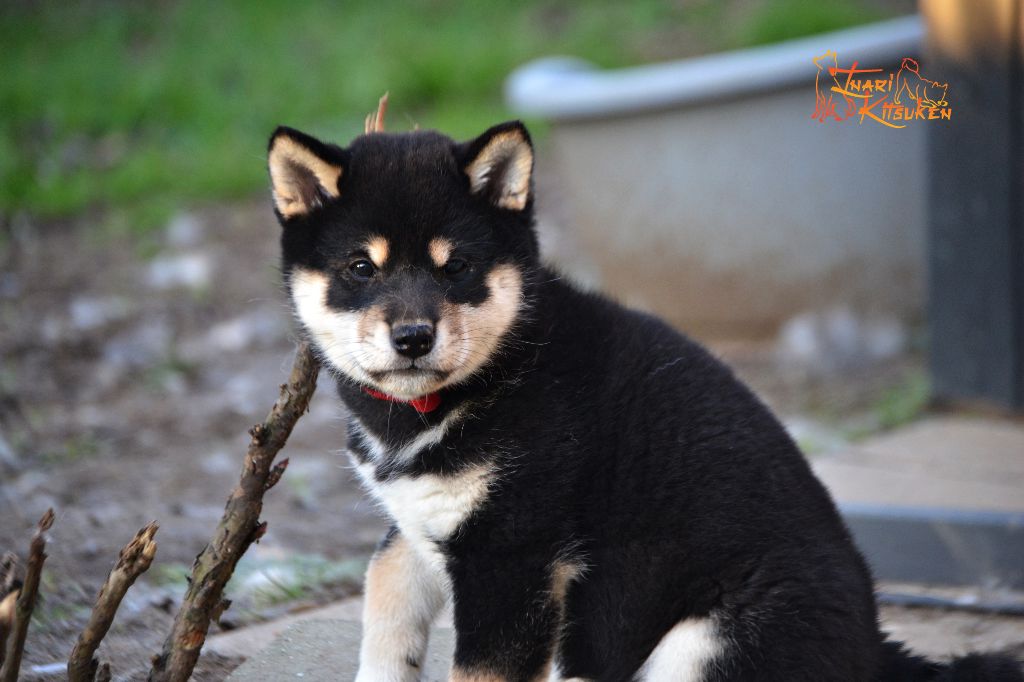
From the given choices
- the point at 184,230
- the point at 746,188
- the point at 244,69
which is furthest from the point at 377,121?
the point at 244,69

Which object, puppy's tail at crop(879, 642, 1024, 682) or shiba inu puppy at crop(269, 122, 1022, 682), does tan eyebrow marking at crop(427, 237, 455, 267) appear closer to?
shiba inu puppy at crop(269, 122, 1022, 682)

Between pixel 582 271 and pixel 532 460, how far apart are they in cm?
568

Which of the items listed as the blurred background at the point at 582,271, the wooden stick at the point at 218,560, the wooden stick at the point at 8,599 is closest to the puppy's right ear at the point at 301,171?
the blurred background at the point at 582,271

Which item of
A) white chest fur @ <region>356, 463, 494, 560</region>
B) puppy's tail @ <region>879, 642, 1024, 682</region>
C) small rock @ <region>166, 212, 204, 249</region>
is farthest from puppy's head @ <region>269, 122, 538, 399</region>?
Answer: small rock @ <region>166, 212, 204, 249</region>

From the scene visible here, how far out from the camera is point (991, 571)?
403cm

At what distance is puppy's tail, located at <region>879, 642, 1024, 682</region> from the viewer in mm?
2656

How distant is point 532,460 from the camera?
9.27 ft

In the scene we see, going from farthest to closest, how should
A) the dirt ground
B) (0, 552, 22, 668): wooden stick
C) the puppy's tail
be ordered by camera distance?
1. the dirt ground
2. the puppy's tail
3. (0, 552, 22, 668): wooden stick

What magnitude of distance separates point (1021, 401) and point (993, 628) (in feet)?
7.63

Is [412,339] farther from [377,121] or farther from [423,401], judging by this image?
[377,121]

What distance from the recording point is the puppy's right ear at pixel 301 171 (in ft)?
9.51

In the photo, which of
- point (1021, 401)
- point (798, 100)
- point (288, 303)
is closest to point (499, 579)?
point (288, 303)

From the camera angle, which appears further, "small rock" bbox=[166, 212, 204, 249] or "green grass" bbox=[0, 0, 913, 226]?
"green grass" bbox=[0, 0, 913, 226]

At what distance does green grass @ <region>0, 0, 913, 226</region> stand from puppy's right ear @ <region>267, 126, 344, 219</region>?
623 cm
